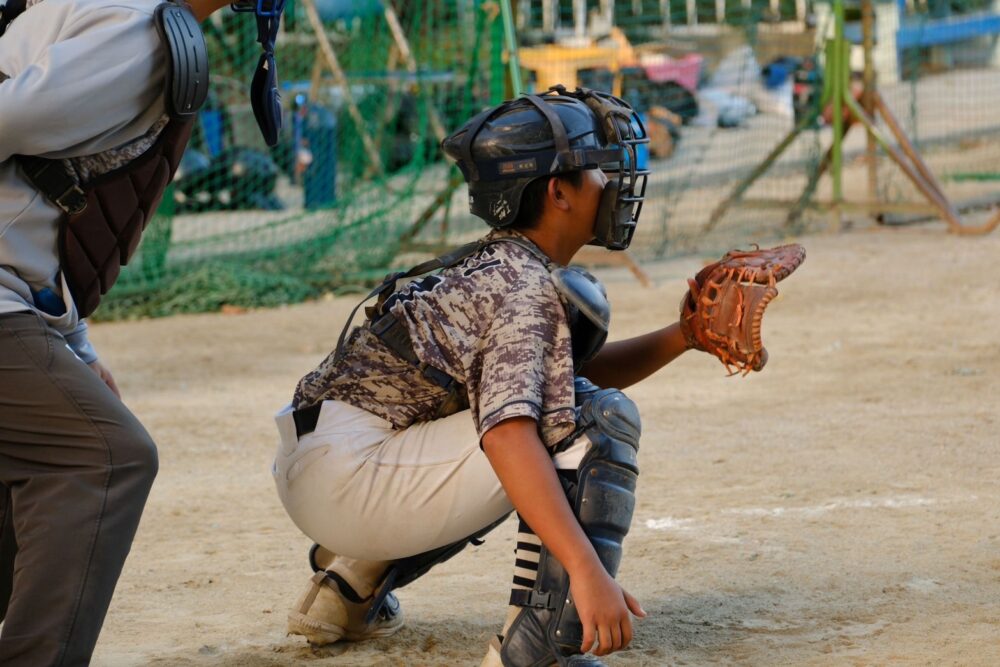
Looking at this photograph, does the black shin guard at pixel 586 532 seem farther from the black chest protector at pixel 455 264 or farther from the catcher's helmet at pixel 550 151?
the catcher's helmet at pixel 550 151

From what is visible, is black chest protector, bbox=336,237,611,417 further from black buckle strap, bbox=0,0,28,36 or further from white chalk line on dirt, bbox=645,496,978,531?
white chalk line on dirt, bbox=645,496,978,531

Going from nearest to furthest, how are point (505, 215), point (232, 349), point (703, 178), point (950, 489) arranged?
1. point (505, 215)
2. point (950, 489)
3. point (232, 349)
4. point (703, 178)

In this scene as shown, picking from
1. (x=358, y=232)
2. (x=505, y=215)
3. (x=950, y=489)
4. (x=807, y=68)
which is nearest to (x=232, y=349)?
(x=358, y=232)

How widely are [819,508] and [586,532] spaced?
172cm

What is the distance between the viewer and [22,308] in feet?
8.05

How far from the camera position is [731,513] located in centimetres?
411

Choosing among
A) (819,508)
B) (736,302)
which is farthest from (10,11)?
(819,508)

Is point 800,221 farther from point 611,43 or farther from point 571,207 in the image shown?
point 571,207

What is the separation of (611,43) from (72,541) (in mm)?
9211

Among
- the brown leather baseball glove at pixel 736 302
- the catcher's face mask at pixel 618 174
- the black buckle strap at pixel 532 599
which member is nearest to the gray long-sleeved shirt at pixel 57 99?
the catcher's face mask at pixel 618 174

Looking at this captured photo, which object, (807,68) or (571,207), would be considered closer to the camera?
(571,207)

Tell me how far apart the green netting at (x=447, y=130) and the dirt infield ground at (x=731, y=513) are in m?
1.79

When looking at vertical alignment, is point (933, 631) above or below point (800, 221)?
above

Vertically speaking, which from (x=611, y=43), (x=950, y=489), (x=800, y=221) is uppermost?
(x=611, y=43)
